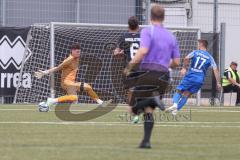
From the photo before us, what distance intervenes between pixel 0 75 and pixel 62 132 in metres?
14.1

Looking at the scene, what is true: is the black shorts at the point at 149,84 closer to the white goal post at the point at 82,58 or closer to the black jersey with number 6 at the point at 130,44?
the black jersey with number 6 at the point at 130,44

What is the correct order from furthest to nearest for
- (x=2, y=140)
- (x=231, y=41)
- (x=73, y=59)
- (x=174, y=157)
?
(x=231, y=41)
(x=73, y=59)
(x=2, y=140)
(x=174, y=157)

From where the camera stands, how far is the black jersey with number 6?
14969mm

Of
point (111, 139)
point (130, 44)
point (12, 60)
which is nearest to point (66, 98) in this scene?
point (130, 44)

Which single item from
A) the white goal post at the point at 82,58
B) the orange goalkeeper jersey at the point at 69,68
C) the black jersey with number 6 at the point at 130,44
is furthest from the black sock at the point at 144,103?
the white goal post at the point at 82,58

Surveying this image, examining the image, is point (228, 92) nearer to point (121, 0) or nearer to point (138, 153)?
point (121, 0)

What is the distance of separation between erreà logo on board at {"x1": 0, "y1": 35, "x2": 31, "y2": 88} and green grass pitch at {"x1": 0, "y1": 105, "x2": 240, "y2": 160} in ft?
31.6

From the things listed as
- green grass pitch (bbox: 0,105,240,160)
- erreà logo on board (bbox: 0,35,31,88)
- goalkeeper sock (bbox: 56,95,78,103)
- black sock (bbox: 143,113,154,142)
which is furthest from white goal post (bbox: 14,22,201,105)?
black sock (bbox: 143,113,154,142)

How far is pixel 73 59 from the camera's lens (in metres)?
20.0

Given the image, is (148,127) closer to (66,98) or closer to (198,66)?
(198,66)

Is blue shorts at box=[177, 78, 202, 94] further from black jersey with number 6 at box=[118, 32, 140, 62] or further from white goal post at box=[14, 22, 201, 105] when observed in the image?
white goal post at box=[14, 22, 201, 105]

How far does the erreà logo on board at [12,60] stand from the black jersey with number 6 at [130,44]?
11.7 meters

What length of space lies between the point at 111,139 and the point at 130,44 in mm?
3819

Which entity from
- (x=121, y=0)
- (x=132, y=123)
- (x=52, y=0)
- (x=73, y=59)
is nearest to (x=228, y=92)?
(x=121, y=0)
